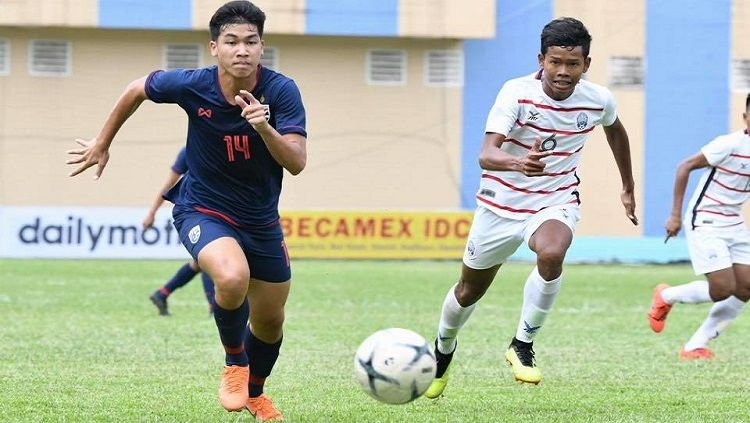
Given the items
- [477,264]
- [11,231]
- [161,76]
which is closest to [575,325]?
[477,264]

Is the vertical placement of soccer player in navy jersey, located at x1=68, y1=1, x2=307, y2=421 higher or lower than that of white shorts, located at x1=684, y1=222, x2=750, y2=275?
higher

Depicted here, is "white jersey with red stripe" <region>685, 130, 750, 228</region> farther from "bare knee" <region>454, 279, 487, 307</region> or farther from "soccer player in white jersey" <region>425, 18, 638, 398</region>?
"bare knee" <region>454, 279, 487, 307</region>

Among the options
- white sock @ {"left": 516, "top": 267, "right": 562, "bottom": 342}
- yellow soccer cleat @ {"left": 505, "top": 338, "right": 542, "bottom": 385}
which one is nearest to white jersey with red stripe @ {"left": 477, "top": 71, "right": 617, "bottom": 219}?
white sock @ {"left": 516, "top": 267, "right": 562, "bottom": 342}

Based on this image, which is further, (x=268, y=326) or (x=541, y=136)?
(x=541, y=136)

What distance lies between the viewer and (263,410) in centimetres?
641

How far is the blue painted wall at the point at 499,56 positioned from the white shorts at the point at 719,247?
1766 cm

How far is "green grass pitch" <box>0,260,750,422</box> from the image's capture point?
6.67 m

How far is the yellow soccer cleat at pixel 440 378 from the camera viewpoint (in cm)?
718

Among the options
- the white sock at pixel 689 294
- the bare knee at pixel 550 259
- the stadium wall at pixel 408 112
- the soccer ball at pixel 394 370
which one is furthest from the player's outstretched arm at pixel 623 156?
the stadium wall at pixel 408 112

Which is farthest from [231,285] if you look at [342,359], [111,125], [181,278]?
[181,278]

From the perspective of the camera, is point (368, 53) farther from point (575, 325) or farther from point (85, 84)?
point (575, 325)

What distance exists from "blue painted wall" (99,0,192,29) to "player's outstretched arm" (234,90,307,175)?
20.3 metres

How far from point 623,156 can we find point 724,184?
103 inches

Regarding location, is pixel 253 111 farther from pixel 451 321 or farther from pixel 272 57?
pixel 272 57
